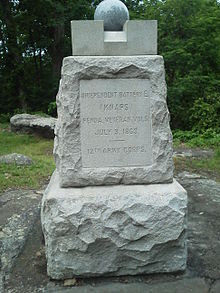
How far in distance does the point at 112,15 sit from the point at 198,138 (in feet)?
20.3

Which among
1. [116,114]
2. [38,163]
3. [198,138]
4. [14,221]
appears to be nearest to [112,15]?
[116,114]

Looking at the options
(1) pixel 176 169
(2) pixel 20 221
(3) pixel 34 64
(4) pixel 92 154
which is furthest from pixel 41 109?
(4) pixel 92 154

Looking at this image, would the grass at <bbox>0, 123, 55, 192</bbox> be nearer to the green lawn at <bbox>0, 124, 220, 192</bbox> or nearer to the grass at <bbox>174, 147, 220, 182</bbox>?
the green lawn at <bbox>0, 124, 220, 192</bbox>

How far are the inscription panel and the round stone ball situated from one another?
0.45m

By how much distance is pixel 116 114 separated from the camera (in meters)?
2.74

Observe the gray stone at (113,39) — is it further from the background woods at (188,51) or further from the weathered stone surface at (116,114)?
the background woods at (188,51)

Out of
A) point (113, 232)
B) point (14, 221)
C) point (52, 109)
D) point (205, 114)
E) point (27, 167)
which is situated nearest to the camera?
point (113, 232)

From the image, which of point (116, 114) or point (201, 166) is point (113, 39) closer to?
point (116, 114)

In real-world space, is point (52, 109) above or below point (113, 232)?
below

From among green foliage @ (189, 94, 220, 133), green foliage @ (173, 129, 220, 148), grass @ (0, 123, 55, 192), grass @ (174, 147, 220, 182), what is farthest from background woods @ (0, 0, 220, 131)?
grass @ (0, 123, 55, 192)

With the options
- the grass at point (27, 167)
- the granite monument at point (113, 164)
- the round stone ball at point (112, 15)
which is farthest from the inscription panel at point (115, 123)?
the grass at point (27, 167)

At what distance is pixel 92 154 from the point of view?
275 cm

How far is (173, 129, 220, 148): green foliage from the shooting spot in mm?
8062

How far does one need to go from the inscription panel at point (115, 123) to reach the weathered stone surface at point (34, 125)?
20.9 feet
